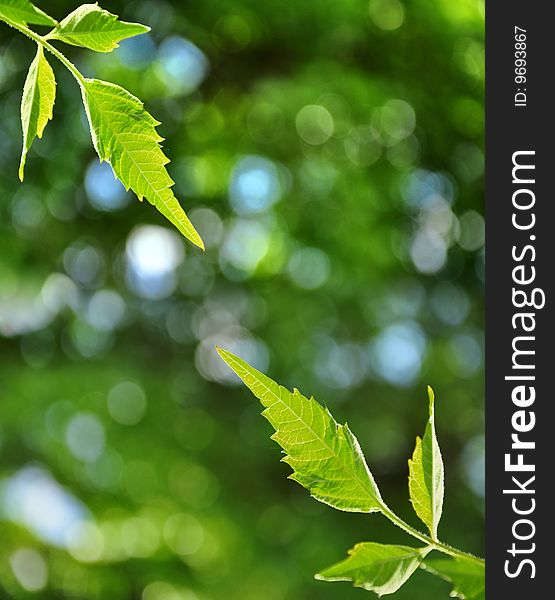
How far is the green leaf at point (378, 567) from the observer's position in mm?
97

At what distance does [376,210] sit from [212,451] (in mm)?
563

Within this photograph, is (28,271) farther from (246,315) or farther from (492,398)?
(492,398)

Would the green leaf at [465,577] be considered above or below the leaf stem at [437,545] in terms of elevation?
below

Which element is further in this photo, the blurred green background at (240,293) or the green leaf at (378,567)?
the blurred green background at (240,293)

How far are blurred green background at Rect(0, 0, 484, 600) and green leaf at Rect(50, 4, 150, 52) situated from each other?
132 centimetres

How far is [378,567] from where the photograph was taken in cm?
10

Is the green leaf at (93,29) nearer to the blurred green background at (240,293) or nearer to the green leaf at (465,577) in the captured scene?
the green leaf at (465,577)

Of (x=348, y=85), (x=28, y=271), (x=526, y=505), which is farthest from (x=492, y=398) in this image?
(x=28, y=271)

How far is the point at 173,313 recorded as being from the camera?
1639 mm

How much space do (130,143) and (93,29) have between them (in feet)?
0.06
